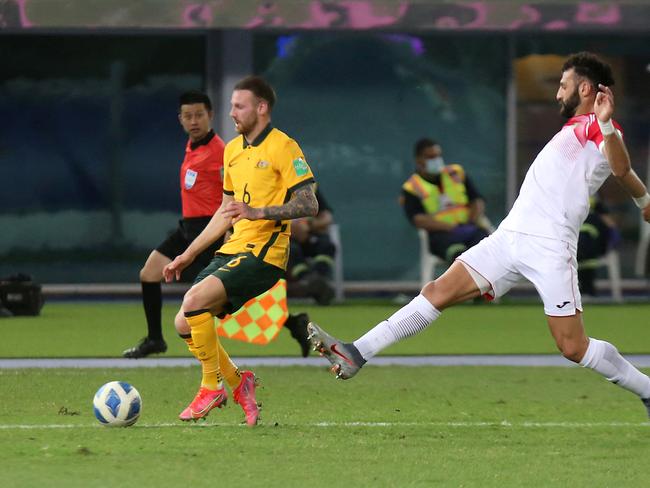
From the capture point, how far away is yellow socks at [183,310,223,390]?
8156mm

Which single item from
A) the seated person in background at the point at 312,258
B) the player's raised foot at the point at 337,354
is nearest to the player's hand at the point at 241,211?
the player's raised foot at the point at 337,354

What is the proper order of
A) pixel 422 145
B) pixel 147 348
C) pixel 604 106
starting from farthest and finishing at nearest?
pixel 422 145 → pixel 147 348 → pixel 604 106

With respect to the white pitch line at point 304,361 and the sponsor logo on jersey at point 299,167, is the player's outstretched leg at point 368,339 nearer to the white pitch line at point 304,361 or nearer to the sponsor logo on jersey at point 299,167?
the sponsor logo on jersey at point 299,167

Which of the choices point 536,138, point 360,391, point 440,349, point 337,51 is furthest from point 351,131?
point 360,391

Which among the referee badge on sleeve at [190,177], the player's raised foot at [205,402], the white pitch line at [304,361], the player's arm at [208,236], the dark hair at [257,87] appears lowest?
the white pitch line at [304,361]

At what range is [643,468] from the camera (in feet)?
23.2

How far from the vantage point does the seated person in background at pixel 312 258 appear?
17.7 metres

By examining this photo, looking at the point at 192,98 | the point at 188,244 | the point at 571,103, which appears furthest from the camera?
the point at 188,244

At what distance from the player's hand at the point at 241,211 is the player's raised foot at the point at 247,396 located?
879 millimetres

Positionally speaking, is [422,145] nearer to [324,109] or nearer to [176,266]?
[324,109]

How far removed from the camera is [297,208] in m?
8.07

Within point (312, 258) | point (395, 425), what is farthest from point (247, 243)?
point (312, 258)

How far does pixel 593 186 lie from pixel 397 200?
38.2 feet

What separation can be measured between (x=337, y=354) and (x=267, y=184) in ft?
3.47
